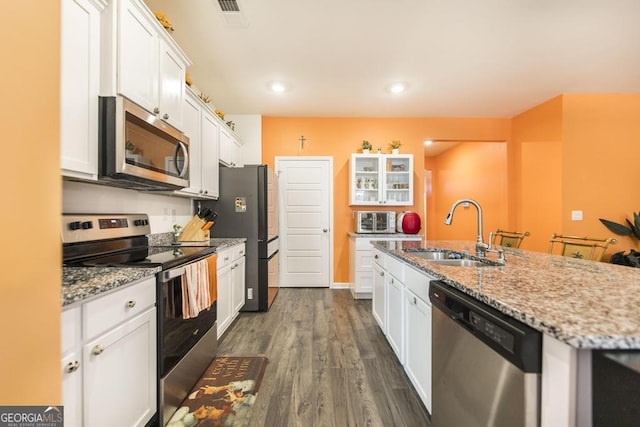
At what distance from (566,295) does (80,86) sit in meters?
2.15

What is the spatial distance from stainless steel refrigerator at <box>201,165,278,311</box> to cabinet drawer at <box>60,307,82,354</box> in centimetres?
218

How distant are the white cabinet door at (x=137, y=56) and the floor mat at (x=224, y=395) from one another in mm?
1826

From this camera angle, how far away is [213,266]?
2020mm

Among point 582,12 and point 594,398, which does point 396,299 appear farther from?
point 582,12

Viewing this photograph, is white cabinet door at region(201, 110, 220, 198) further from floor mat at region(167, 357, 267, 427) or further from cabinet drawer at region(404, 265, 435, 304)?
cabinet drawer at region(404, 265, 435, 304)

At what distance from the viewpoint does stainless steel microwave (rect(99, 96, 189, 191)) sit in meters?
1.38

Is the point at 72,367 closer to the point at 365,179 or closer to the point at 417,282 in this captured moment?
the point at 417,282

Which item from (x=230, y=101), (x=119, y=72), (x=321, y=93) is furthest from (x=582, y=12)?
(x=230, y=101)

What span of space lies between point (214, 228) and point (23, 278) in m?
2.68

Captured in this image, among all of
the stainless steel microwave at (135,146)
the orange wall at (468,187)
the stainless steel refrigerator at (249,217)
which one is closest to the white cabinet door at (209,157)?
the stainless steel refrigerator at (249,217)

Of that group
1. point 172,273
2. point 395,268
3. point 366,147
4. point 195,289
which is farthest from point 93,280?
point 366,147

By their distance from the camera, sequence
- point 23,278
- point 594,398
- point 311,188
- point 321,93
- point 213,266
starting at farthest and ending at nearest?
1. point 311,188
2. point 321,93
3. point 213,266
4. point 594,398
5. point 23,278

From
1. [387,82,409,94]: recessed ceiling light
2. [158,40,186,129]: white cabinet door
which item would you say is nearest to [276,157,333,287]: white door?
[387,82,409,94]: recessed ceiling light

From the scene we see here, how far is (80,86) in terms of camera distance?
125cm
